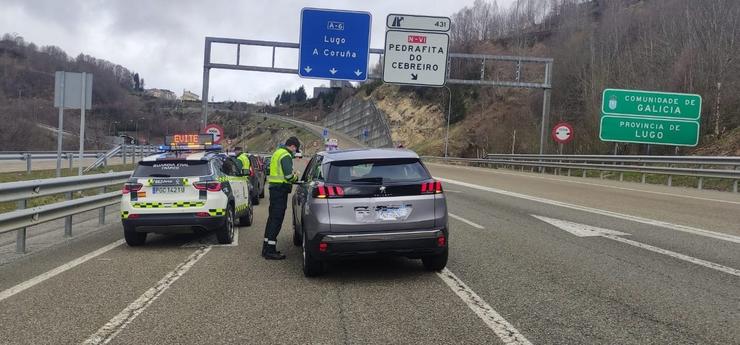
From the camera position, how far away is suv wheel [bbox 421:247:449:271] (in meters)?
6.80

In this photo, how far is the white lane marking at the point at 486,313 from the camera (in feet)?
14.7

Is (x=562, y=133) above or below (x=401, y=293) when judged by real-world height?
above

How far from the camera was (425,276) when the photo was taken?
6.80m

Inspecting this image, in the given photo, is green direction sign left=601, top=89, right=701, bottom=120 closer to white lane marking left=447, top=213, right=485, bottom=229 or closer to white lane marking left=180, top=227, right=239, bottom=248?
white lane marking left=447, top=213, right=485, bottom=229

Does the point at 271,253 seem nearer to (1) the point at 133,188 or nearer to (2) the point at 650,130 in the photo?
(1) the point at 133,188

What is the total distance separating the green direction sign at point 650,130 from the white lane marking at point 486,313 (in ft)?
71.6

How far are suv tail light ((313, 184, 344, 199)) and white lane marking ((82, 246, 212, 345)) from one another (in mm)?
1971

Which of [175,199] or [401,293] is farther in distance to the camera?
[175,199]

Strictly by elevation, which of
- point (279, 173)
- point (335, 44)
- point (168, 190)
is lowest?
point (168, 190)

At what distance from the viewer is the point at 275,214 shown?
Result: 26.5 feet

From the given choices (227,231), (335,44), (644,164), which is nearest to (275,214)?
(227,231)

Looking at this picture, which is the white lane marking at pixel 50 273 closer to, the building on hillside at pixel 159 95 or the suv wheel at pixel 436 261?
the suv wheel at pixel 436 261

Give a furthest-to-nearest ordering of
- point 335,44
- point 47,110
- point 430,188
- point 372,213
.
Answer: point 47,110 < point 335,44 < point 430,188 < point 372,213

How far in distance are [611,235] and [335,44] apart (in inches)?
659
